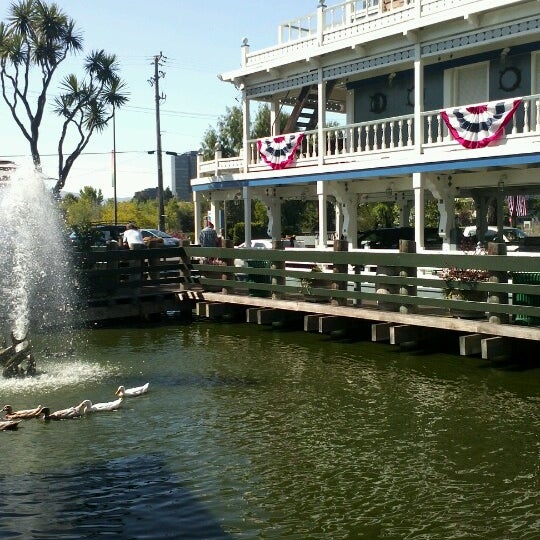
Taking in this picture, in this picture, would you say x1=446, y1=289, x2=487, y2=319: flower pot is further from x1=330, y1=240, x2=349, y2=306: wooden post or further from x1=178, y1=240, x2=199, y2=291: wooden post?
x1=178, y1=240, x2=199, y2=291: wooden post

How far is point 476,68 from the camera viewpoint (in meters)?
19.2

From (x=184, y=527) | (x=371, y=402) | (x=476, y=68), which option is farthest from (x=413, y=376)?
(x=476, y=68)

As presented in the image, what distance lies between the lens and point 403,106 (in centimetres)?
2142

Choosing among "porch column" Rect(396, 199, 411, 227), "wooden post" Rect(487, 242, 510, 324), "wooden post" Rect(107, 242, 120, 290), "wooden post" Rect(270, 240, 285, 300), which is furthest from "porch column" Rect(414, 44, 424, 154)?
"wooden post" Rect(107, 242, 120, 290)

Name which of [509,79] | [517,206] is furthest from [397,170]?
[517,206]

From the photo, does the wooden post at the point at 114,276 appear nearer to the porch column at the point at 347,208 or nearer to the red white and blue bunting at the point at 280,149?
the red white and blue bunting at the point at 280,149

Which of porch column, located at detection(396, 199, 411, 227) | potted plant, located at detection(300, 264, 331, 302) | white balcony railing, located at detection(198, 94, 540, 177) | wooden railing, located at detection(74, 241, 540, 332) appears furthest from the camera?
porch column, located at detection(396, 199, 411, 227)

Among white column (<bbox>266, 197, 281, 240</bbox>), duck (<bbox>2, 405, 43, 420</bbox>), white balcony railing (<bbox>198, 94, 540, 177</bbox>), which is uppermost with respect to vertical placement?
white balcony railing (<bbox>198, 94, 540, 177</bbox>)

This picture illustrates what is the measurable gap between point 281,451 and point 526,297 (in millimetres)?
5536

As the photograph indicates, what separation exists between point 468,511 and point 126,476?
3.09m

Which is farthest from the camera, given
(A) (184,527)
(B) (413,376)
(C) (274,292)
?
(C) (274,292)

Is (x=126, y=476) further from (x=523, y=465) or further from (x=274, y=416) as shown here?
(x=523, y=465)

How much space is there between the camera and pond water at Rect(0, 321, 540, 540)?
6.17 meters

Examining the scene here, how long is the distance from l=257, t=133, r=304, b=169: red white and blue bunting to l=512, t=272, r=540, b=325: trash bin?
1119cm
